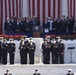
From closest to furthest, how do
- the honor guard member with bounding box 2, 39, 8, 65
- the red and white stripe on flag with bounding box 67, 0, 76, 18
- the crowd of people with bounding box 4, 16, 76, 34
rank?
the honor guard member with bounding box 2, 39, 8, 65 → the crowd of people with bounding box 4, 16, 76, 34 → the red and white stripe on flag with bounding box 67, 0, 76, 18

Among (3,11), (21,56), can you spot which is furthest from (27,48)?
(3,11)

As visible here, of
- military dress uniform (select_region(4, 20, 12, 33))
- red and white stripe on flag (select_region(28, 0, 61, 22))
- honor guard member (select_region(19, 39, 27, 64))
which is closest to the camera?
honor guard member (select_region(19, 39, 27, 64))

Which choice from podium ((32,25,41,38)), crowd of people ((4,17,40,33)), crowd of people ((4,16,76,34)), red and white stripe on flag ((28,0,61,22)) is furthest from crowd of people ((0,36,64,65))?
red and white stripe on flag ((28,0,61,22))

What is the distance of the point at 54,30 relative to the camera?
3888cm

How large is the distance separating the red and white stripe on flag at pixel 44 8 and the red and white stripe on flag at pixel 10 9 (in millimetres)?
794

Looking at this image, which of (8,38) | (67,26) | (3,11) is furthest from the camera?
(3,11)

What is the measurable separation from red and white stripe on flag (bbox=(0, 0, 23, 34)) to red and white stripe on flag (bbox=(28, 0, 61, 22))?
0.79m

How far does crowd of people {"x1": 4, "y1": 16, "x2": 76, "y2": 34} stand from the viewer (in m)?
38.7

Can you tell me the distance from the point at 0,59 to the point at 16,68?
1.72 meters

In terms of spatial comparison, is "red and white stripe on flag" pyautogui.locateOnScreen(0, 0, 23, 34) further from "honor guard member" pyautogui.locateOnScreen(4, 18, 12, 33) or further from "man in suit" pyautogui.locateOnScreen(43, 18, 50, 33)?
"man in suit" pyautogui.locateOnScreen(43, 18, 50, 33)

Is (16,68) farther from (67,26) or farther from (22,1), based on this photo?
(22,1)

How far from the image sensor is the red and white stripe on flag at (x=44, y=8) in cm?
4122

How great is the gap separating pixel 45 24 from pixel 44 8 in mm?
2661

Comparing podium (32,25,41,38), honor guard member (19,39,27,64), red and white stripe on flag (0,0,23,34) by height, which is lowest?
honor guard member (19,39,27,64)
